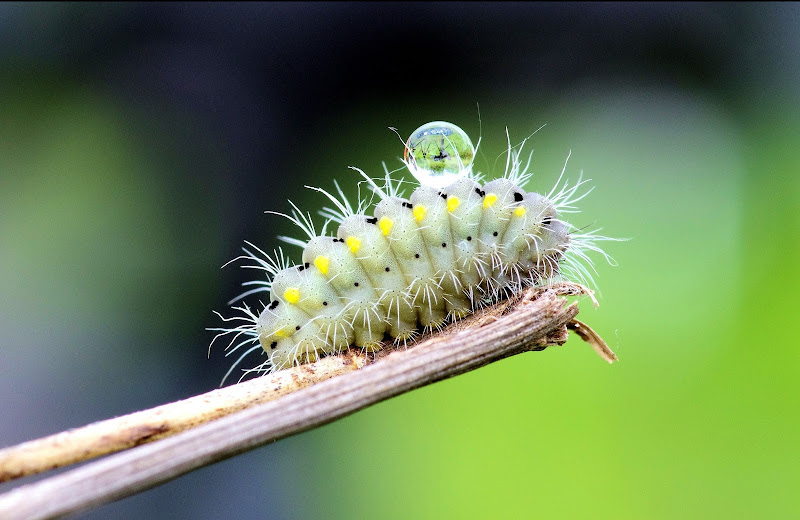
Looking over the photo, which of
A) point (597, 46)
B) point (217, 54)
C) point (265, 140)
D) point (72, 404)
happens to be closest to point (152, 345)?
point (72, 404)

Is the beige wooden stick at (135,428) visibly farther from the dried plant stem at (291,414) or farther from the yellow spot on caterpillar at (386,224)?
the yellow spot on caterpillar at (386,224)

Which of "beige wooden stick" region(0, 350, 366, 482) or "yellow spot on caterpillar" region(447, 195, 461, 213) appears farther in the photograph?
"yellow spot on caterpillar" region(447, 195, 461, 213)

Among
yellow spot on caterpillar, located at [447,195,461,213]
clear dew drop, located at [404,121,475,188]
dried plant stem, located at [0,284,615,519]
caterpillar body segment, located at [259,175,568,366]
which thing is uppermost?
clear dew drop, located at [404,121,475,188]

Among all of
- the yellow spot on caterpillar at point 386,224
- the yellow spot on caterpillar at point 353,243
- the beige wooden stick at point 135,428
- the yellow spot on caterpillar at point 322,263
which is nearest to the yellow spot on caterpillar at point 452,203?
the yellow spot on caterpillar at point 386,224

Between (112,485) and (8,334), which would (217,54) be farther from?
(112,485)

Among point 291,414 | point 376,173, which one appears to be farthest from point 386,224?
point 376,173

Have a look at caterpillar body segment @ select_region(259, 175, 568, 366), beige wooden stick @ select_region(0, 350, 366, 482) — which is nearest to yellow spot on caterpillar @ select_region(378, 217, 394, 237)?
caterpillar body segment @ select_region(259, 175, 568, 366)

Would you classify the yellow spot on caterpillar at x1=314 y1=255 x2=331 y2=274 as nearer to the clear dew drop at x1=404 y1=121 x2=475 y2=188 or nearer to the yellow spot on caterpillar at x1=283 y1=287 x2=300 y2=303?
the yellow spot on caterpillar at x1=283 y1=287 x2=300 y2=303

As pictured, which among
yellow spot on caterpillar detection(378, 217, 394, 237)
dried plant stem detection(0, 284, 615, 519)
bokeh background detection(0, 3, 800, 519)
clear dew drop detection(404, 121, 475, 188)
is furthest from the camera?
bokeh background detection(0, 3, 800, 519)
